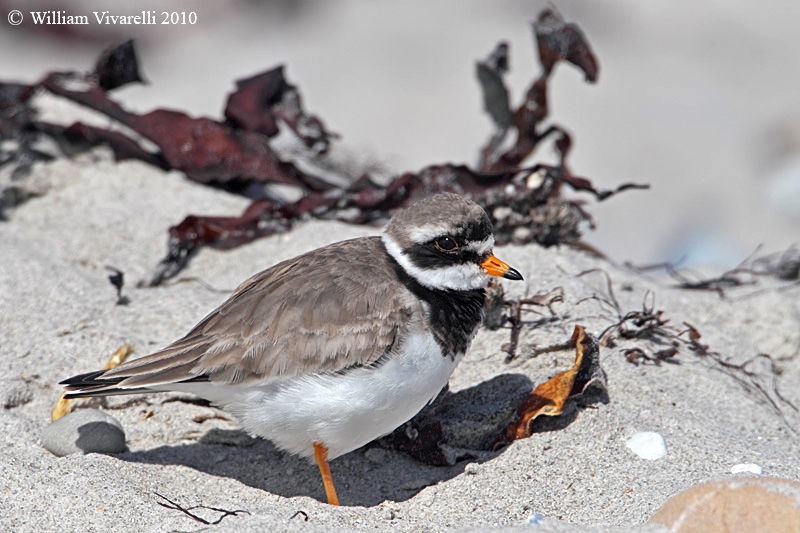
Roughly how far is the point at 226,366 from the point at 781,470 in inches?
87.0

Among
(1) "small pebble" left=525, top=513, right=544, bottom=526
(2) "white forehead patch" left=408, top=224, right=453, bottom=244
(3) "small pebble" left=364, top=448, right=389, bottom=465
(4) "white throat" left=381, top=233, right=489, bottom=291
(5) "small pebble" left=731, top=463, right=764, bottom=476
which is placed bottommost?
(3) "small pebble" left=364, top=448, right=389, bottom=465

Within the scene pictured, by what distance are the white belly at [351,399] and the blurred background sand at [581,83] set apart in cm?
331

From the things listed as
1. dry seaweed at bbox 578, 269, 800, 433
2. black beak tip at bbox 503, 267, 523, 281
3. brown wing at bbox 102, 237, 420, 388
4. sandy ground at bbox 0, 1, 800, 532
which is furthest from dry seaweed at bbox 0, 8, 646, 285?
brown wing at bbox 102, 237, 420, 388

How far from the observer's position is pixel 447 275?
352 centimetres

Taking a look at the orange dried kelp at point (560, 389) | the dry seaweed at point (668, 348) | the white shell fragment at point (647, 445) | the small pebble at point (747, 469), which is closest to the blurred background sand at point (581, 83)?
the dry seaweed at point (668, 348)

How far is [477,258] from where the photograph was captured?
3564 millimetres

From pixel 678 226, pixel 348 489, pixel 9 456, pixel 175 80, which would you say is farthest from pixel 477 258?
pixel 175 80

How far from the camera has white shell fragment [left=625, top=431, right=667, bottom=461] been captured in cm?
331

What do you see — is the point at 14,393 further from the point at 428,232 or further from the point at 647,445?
the point at 647,445

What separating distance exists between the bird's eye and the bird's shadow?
70 cm

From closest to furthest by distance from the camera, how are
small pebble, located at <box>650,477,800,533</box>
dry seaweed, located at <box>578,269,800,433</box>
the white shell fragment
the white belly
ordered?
small pebble, located at <box>650,477,800,533</box>, the white belly, the white shell fragment, dry seaweed, located at <box>578,269,800,433</box>

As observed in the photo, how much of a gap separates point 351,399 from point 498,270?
87 centimetres

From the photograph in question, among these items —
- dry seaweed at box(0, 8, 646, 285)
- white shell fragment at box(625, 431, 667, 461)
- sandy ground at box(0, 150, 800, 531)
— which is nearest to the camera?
sandy ground at box(0, 150, 800, 531)

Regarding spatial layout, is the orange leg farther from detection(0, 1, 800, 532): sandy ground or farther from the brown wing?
the brown wing
